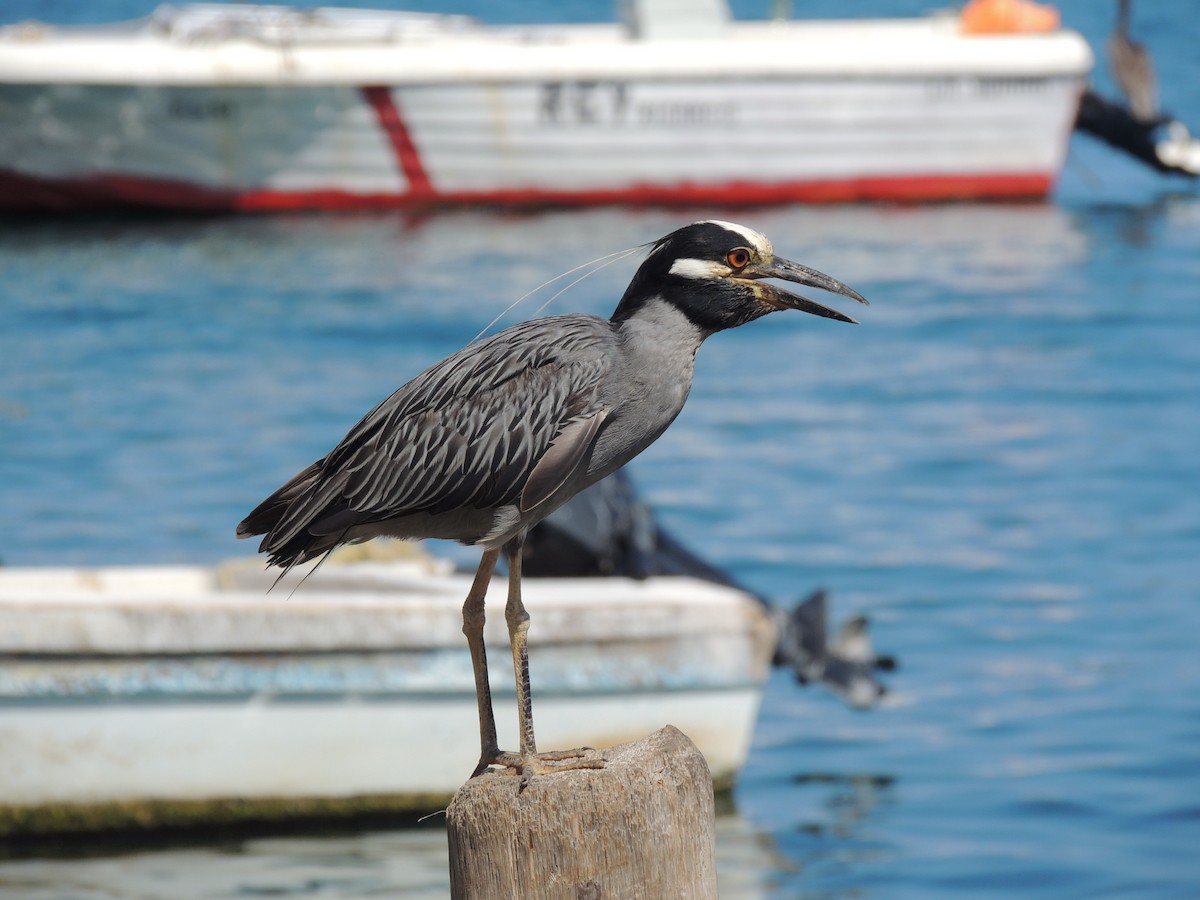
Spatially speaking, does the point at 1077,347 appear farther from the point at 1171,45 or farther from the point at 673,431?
the point at 1171,45

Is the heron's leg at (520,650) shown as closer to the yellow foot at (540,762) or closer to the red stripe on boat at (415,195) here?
the yellow foot at (540,762)

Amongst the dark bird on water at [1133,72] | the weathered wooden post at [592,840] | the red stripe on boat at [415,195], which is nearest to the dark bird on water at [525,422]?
the weathered wooden post at [592,840]

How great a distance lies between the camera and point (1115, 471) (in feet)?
50.1

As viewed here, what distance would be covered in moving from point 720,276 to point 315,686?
13.4ft

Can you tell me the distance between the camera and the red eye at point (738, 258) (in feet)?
14.7

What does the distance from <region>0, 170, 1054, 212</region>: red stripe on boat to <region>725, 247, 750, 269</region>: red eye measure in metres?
18.4

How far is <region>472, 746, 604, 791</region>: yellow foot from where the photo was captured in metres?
4.22

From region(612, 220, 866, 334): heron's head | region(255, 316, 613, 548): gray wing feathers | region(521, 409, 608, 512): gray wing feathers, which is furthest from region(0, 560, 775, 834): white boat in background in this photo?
region(612, 220, 866, 334): heron's head

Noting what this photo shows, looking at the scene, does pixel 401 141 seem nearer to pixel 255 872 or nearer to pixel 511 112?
pixel 511 112

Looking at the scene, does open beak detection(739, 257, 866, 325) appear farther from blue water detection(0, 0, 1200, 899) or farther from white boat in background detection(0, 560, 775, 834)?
blue water detection(0, 0, 1200, 899)

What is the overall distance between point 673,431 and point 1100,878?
25.5 ft

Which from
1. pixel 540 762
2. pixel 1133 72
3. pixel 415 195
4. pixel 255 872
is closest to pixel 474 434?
pixel 540 762

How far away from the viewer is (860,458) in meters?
15.3

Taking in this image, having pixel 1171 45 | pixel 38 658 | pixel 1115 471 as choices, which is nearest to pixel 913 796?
pixel 38 658
